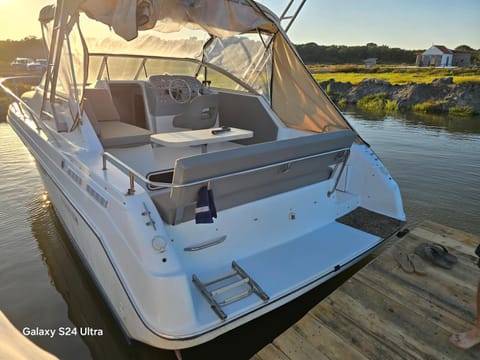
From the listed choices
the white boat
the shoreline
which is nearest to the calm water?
the white boat

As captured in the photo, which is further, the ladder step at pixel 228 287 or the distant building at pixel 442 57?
the distant building at pixel 442 57

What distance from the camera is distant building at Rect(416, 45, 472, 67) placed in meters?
A: 50.1

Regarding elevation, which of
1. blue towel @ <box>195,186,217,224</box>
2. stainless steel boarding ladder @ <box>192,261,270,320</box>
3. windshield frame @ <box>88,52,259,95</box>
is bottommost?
stainless steel boarding ladder @ <box>192,261,270,320</box>

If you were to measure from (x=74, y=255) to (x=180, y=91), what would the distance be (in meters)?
2.59

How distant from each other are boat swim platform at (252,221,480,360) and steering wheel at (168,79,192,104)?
3.29 meters

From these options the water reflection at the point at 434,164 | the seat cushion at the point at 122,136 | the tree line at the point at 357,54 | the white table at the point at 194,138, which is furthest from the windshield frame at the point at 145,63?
the tree line at the point at 357,54

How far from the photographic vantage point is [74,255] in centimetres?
419

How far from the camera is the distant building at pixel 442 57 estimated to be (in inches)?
1972

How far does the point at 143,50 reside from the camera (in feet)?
16.0

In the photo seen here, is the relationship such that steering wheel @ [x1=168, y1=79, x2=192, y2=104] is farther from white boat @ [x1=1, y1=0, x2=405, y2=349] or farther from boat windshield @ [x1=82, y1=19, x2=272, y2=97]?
boat windshield @ [x1=82, y1=19, x2=272, y2=97]

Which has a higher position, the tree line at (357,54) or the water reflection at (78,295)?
the tree line at (357,54)

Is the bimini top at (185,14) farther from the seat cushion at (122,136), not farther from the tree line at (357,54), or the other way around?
the tree line at (357,54)

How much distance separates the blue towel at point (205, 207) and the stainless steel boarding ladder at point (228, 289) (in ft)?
1.65

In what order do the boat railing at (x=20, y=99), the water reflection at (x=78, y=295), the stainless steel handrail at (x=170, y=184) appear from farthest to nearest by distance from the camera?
the boat railing at (x=20, y=99) → the water reflection at (x=78, y=295) → the stainless steel handrail at (x=170, y=184)
